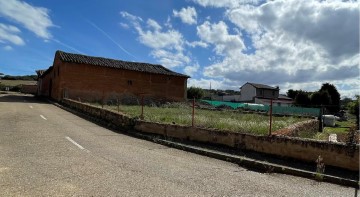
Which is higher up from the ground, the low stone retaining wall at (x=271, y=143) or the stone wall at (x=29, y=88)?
the stone wall at (x=29, y=88)

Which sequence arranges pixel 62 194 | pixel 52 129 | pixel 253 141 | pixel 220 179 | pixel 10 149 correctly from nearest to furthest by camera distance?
pixel 62 194 < pixel 220 179 < pixel 10 149 < pixel 253 141 < pixel 52 129

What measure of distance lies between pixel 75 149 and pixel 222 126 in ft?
17.1

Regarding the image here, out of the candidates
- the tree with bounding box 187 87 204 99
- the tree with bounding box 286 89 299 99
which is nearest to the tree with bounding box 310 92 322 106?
the tree with bounding box 286 89 299 99

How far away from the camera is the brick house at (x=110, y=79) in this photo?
3334 centimetres

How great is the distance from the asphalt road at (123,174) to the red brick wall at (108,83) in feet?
74.9

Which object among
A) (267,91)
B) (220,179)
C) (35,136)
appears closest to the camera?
(220,179)

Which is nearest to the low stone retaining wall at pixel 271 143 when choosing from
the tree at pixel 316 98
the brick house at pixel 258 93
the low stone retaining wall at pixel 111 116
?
the low stone retaining wall at pixel 111 116

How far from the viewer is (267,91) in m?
80.9

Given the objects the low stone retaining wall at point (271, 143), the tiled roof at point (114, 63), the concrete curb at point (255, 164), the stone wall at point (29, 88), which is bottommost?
the concrete curb at point (255, 164)

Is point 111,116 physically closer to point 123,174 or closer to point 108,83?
point 123,174

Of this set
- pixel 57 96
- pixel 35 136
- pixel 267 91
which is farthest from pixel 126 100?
pixel 267 91

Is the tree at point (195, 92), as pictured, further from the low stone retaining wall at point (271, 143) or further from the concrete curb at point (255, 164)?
the concrete curb at point (255, 164)

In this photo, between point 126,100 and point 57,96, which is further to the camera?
point 126,100

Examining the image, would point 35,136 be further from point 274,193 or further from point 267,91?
point 267,91
